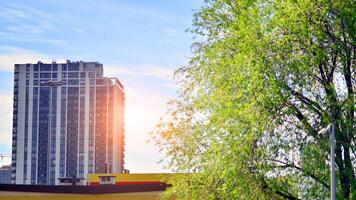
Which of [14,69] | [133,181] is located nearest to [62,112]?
[14,69]

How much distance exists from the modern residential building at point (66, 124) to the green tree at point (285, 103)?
151679mm

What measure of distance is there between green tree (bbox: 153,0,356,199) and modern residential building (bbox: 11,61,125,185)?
152 metres

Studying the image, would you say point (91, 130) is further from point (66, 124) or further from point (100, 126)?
point (66, 124)

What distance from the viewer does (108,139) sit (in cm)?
17850

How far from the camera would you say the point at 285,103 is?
24.1m

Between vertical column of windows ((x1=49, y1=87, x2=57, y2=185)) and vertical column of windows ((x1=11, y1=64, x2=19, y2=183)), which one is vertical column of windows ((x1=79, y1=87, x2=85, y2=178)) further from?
vertical column of windows ((x1=11, y1=64, x2=19, y2=183))

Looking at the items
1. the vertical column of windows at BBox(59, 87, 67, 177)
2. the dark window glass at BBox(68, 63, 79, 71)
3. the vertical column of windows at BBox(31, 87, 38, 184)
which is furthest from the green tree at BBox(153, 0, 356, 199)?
the dark window glass at BBox(68, 63, 79, 71)

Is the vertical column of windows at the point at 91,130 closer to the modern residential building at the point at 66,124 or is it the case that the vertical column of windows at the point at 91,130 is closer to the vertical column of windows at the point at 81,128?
the modern residential building at the point at 66,124

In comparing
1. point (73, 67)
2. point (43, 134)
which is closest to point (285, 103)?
point (43, 134)

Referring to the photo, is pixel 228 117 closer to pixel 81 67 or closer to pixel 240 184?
pixel 240 184

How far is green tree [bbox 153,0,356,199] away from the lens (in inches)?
933

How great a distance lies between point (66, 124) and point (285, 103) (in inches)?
6178

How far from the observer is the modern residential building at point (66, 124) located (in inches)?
6949

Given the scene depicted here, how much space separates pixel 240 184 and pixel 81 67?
163m
